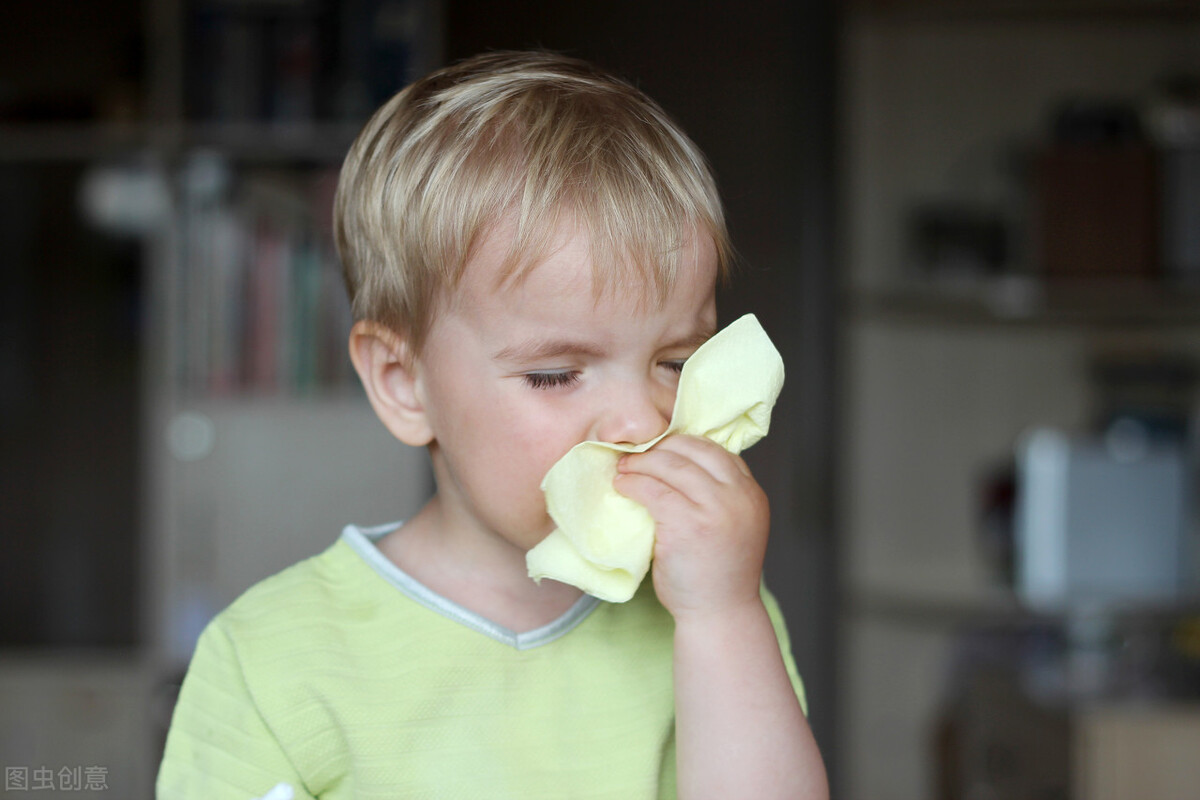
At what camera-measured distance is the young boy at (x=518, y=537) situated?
688 millimetres

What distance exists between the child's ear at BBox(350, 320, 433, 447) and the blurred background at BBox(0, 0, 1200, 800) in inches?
46.2

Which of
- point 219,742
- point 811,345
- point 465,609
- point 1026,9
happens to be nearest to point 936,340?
point 811,345

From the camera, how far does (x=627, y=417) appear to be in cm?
70

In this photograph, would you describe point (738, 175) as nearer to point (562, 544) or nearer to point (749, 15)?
point (749, 15)

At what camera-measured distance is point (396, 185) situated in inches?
30.2

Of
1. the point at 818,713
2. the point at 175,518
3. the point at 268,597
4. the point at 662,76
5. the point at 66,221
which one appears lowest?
the point at 818,713

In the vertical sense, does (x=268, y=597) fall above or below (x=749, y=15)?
below

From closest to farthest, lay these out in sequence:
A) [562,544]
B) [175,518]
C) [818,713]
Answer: [562,544]
[175,518]
[818,713]

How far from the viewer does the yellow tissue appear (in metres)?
0.68

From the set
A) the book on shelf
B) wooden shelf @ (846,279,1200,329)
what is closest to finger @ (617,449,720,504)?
the book on shelf

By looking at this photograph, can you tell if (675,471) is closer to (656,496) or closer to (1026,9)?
(656,496)

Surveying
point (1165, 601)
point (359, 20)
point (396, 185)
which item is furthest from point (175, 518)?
point (1165, 601)

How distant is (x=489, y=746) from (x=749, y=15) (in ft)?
6.26

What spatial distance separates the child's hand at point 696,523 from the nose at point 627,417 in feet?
0.04
